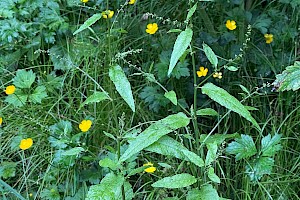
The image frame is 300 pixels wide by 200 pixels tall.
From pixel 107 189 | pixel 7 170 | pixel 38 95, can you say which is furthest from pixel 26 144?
pixel 107 189

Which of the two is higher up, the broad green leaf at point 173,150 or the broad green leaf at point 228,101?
the broad green leaf at point 228,101

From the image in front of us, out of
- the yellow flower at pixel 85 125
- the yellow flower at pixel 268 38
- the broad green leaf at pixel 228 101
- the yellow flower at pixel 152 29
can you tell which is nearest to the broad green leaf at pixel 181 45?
the broad green leaf at pixel 228 101

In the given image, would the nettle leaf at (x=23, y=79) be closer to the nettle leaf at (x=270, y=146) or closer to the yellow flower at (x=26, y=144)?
the yellow flower at (x=26, y=144)

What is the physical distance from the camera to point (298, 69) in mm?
1297

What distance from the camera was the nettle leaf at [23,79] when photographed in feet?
6.57

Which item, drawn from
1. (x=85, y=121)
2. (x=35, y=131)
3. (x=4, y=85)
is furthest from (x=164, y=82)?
(x=4, y=85)

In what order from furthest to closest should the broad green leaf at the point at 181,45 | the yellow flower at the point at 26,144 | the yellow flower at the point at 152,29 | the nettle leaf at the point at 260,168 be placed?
the yellow flower at the point at 152,29 < the yellow flower at the point at 26,144 < the nettle leaf at the point at 260,168 < the broad green leaf at the point at 181,45

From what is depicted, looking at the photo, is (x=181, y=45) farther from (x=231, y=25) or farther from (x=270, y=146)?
(x=231, y=25)

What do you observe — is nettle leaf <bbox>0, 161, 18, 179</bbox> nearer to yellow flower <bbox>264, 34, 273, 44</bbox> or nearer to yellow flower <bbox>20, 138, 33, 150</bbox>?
yellow flower <bbox>20, 138, 33, 150</bbox>

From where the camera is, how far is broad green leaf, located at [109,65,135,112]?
1145 mm

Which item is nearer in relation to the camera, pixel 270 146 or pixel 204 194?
pixel 204 194

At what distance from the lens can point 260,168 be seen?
5.18 feet

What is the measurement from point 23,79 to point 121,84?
993mm

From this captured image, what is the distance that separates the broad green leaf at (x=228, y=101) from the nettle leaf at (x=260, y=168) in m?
0.44
